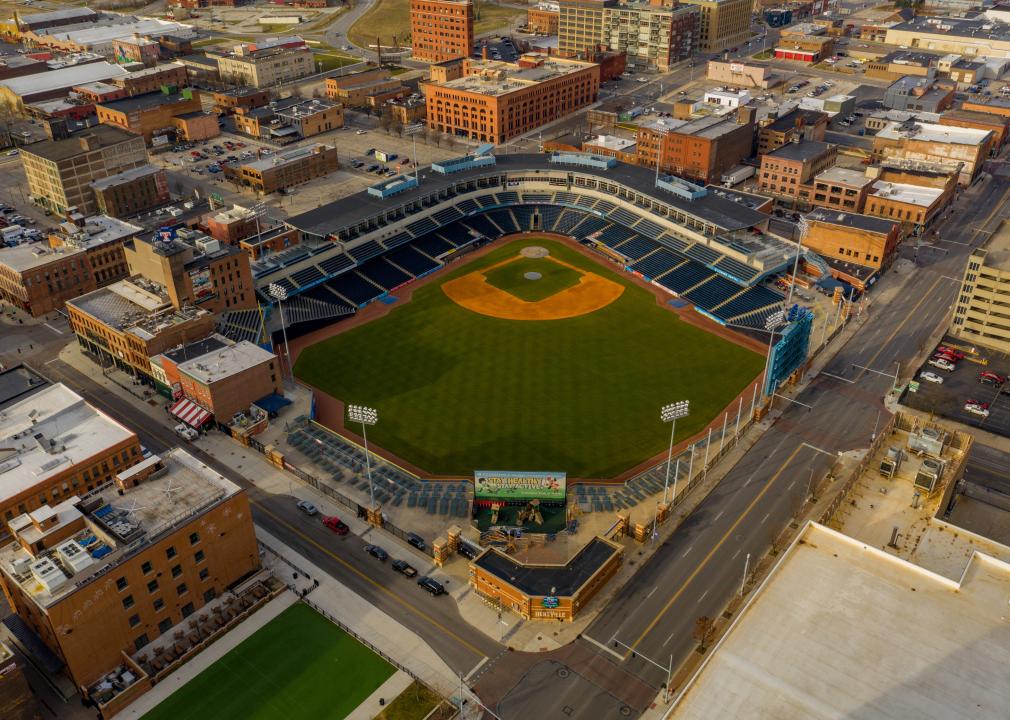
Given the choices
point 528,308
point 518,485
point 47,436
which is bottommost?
point 528,308

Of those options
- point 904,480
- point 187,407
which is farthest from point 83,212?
point 904,480

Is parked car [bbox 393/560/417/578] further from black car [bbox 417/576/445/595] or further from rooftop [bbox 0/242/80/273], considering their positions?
rooftop [bbox 0/242/80/273]

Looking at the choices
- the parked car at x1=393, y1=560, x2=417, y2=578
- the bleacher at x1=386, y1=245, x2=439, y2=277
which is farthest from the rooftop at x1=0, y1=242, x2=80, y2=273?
the parked car at x1=393, y1=560, x2=417, y2=578

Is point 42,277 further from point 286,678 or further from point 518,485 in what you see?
point 518,485

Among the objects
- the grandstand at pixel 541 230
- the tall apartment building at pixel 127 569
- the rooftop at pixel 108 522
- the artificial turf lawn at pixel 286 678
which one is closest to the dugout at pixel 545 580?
the artificial turf lawn at pixel 286 678

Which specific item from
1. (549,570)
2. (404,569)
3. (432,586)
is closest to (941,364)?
(549,570)

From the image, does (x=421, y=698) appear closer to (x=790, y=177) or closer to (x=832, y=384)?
(x=832, y=384)

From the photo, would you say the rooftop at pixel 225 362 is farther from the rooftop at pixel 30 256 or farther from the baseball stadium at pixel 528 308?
the rooftop at pixel 30 256
